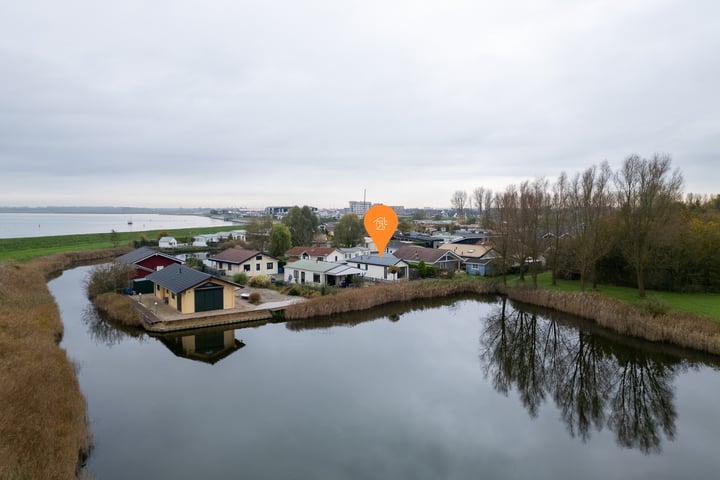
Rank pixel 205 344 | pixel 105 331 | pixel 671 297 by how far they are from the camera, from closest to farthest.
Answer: pixel 205 344
pixel 105 331
pixel 671 297

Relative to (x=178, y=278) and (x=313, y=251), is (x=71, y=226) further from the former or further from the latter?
(x=178, y=278)

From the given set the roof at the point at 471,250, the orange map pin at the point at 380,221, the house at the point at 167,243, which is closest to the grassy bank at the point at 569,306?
the orange map pin at the point at 380,221

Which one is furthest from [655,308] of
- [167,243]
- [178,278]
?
[167,243]

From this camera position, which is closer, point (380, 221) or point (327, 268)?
point (380, 221)

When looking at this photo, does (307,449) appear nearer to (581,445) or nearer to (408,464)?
(408,464)

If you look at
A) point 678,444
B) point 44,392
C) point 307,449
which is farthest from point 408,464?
point 44,392

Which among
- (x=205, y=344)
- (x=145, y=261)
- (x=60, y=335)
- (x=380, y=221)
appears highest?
(x=380, y=221)
